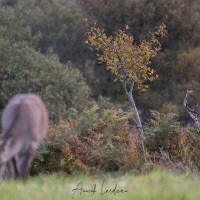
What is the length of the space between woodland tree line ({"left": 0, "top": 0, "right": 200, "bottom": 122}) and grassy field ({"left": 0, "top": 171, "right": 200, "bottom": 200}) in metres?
20.7

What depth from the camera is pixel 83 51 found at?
3625cm

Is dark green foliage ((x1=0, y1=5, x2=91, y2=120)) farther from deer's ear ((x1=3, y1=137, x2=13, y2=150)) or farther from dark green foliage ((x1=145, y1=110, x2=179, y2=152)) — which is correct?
deer's ear ((x1=3, y1=137, x2=13, y2=150))

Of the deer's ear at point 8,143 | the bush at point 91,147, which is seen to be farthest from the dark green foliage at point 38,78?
the deer's ear at point 8,143

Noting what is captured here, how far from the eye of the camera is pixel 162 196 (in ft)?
19.9

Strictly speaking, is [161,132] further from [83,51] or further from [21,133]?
[83,51]

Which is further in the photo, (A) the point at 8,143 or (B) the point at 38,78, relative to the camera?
(B) the point at 38,78

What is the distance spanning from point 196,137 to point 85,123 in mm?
2540

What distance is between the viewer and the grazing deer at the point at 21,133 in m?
6.62

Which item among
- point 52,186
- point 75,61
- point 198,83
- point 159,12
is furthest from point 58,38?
point 52,186

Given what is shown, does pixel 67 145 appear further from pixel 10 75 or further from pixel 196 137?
pixel 10 75

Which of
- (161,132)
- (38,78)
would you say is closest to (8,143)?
(161,132)

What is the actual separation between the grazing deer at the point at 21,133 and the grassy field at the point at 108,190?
276mm

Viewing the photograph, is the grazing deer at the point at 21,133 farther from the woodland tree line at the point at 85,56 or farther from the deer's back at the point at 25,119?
the woodland tree line at the point at 85,56

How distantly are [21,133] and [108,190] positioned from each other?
127cm
